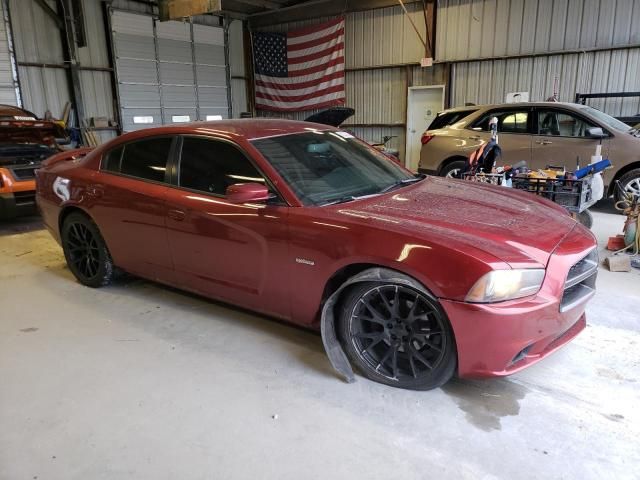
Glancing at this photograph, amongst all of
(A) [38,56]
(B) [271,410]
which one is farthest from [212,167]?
(A) [38,56]

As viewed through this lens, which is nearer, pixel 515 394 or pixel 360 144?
pixel 515 394

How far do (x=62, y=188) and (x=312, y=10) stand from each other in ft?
37.8

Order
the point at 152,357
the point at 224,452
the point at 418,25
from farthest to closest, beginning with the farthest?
the point at 418,25 → the point at 152,357 → the point at 224,452

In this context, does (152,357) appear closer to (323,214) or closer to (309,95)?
(323,214)

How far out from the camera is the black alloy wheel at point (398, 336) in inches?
92.6

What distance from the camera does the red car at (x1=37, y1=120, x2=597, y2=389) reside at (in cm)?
221

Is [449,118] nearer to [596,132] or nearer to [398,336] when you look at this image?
[596,132]

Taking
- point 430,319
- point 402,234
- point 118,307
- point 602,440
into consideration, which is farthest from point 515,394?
point 118,307

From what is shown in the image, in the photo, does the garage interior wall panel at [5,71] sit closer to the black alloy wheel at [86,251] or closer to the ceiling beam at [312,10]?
the ceiling beam at [312,10]

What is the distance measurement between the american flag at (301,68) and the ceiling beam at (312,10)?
38cm

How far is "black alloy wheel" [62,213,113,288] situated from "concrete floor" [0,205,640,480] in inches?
24.8

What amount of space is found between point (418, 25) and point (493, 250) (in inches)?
445

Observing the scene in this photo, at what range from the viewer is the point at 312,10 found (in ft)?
44.9

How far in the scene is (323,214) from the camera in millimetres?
2611
